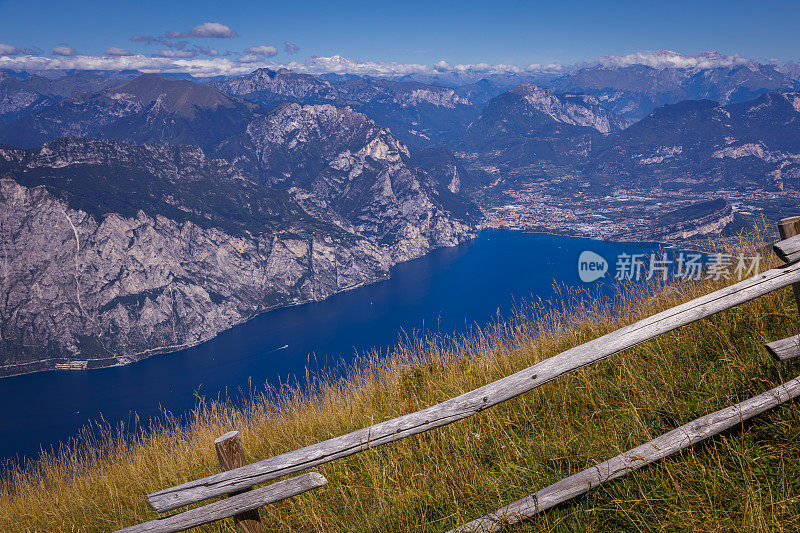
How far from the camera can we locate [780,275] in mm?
3936

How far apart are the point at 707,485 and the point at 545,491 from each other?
1043 millimetres

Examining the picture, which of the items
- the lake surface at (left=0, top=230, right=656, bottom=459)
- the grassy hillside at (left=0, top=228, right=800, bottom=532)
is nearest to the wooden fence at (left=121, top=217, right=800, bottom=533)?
the grassy hillside at (left=0, top=228, right=800, bottom=532)

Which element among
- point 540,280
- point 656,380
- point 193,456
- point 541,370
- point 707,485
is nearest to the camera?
point 707,485

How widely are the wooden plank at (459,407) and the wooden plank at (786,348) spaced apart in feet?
1.49

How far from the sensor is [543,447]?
4027 millimetres

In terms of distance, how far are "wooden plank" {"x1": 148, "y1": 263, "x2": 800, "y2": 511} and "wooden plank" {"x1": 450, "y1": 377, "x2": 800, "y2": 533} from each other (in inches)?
28.9

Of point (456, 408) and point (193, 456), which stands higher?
point (456, 408)

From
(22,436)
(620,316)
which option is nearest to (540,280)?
(22,436)

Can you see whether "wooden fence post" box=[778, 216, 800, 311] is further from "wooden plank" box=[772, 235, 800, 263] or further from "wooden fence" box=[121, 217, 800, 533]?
"wooden plank" box=[772, 235, 800, 263]

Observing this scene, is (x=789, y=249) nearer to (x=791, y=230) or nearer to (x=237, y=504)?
(x=791, y=230)

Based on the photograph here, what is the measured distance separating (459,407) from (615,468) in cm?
119

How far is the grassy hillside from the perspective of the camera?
317 centimetres

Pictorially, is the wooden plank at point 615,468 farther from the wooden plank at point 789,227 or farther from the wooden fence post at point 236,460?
the wooden fence post at point 236,460

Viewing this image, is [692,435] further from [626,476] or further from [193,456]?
[193,456]
